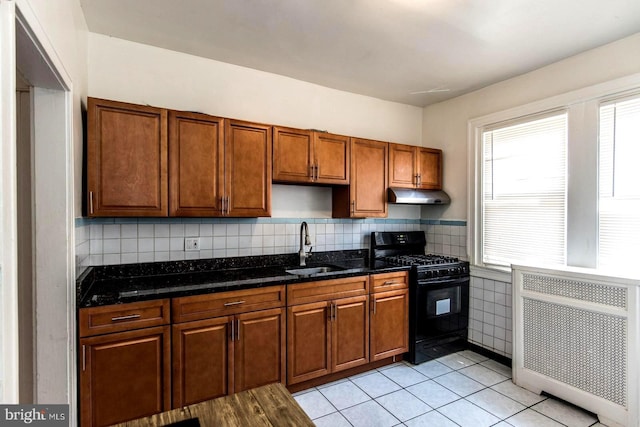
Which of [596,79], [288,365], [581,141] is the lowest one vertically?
[288,365]

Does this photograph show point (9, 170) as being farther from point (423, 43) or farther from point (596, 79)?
point (596, 79)

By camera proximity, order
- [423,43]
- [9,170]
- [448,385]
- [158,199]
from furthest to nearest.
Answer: [448,385]
[423,43]
[158,199]
[9,170]

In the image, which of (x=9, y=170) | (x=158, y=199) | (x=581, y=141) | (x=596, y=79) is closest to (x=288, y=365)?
(x=158, y=199)

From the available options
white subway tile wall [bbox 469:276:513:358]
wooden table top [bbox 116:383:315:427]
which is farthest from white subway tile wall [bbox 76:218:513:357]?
wooden table top [bbox 116:383:315:427]

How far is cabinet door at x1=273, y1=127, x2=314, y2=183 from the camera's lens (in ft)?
9.02

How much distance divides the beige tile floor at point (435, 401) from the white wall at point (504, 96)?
1588 millimetres

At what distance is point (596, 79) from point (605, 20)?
510 millimetres

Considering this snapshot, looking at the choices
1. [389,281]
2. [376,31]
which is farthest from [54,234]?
[389,281]

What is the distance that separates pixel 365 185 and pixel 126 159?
6.55 ft

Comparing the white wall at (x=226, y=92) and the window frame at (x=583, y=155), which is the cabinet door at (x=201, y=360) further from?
the window frame at (x=583, y=155)

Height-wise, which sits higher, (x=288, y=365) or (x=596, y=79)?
(x=596, y=79)

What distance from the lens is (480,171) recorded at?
3.38 meters

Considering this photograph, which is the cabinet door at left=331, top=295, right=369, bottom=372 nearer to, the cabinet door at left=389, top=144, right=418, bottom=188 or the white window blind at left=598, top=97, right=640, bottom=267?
the cabinet door at left=389, top=144, right=418, bottom=188

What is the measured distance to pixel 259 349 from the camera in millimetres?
2400
